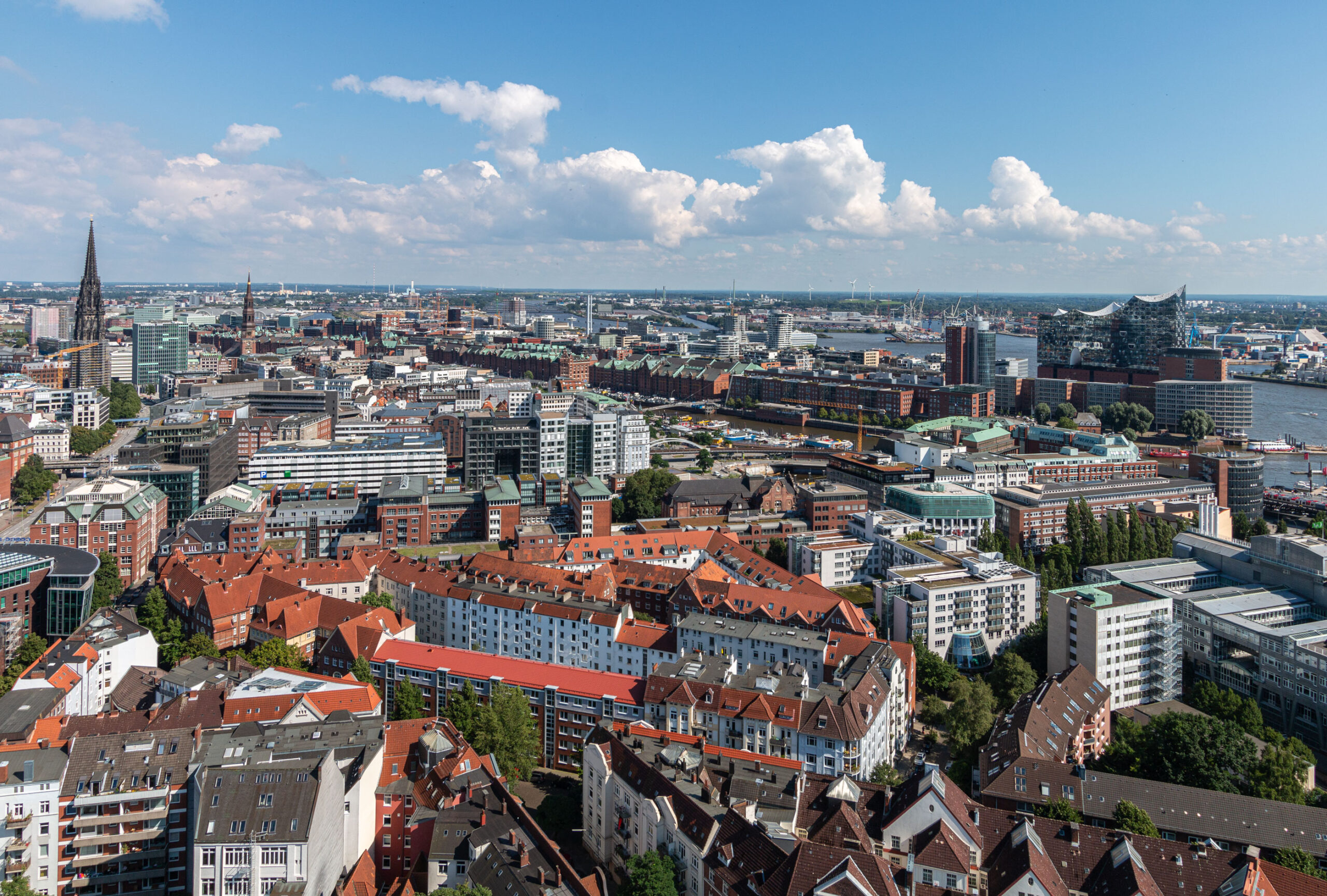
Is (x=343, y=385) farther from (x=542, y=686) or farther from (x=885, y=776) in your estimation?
(x=885, y=776)

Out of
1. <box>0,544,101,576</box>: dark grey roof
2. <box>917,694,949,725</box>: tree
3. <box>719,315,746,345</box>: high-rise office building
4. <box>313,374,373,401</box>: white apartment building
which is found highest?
<box>719,315,746,345</box>: high-rise office building

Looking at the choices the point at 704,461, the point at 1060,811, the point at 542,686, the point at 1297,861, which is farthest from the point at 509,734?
the point at 704,461

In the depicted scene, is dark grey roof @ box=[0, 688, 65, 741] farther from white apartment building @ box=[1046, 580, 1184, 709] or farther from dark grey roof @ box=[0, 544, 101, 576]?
white apartment building @ box=[1046, 580, 1184, 709]

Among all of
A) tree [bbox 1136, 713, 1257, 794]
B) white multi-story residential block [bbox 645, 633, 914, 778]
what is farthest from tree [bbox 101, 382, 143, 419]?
tree [bbox 1136, 713, 1257, 794]

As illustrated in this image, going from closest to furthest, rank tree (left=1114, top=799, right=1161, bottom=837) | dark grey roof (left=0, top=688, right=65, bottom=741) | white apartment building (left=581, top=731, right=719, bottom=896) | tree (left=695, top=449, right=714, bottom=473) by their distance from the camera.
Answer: white apartment building (left=581, top=731, right=719, bottom=896) < tree (left=1114, top=799, right=1161, bottom=837) < dark grey roof (left=0, top=688, right=65, bottom=741) < tree (left=695, top=449, right=714, bottom=473)

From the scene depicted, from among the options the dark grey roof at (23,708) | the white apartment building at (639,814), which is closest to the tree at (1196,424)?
the white apartment building at (639,814)

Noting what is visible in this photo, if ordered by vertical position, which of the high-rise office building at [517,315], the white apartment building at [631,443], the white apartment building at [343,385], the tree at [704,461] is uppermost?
the high-rise office building at [517,315]

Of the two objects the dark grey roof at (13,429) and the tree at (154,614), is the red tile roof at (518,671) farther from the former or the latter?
the dark grey roof at (13,429)
